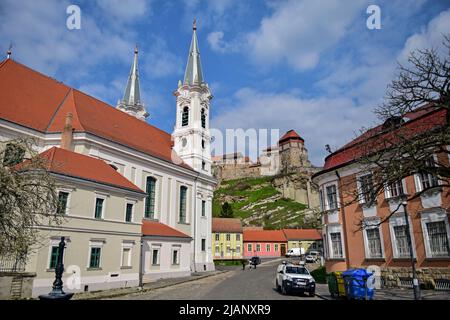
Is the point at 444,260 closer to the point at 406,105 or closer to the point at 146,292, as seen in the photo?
the point at 406,105

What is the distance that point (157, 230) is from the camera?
100 ft

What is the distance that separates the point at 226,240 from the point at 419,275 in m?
48.7

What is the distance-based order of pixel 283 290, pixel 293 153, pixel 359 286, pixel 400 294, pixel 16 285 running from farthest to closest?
pixel 293 153
pixel 283 290
pixel 16 285
pixel 400 294
pixel 359 286

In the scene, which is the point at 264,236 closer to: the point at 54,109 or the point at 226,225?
the point at 226,225

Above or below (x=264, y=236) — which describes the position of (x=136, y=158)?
above

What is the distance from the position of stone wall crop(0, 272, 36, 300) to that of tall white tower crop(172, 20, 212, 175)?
83.0 ft

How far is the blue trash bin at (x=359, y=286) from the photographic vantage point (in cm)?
1460

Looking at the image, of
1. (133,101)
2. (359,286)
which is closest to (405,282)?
(359,286)

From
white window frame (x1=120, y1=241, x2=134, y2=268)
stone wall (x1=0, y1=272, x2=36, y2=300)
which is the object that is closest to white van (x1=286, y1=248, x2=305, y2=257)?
white window frame (x1=120, y1=241, x2=134, y2=268)

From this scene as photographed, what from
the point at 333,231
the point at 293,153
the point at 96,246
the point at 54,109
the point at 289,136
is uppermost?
the point at 289,136

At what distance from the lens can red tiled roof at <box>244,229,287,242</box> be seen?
70425mm

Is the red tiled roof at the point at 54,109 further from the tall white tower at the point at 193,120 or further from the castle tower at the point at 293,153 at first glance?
the castle tower at the point at 293,153

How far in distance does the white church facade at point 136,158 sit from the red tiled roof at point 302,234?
36564 mm

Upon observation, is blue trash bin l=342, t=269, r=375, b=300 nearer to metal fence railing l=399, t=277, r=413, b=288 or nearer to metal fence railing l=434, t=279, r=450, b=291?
metal fence railing l=434, t=279, r=450, b=291
